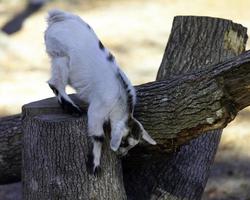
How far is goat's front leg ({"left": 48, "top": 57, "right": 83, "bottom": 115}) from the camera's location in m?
4.45

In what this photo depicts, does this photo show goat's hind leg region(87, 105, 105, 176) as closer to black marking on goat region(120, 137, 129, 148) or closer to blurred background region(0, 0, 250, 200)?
black marking on goat region(120, 137, 129, 148)

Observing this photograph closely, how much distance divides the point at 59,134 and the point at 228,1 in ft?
38.8

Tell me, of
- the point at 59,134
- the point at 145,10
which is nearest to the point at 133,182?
the point at 59,134

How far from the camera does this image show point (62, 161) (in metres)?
4.27

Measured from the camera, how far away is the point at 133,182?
5.02 m

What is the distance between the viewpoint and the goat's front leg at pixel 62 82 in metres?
4.45

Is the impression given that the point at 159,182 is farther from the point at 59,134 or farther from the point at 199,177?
the point at 59,134

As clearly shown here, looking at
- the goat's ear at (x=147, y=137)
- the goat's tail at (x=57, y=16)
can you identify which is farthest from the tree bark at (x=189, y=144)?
the goat's tail at (x=57, y=16)

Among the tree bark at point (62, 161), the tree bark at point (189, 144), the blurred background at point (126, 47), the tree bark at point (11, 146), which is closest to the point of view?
the tree bark at point (62, 161)

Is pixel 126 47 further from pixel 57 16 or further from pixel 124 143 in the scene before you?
pixel 124 143

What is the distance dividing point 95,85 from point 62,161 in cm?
58

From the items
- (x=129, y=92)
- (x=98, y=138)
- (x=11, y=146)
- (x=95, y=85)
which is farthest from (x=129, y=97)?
(x=11, y=146)

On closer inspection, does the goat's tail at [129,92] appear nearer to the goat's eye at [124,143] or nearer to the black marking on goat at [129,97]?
Result: the black marking on goat at [129,97]

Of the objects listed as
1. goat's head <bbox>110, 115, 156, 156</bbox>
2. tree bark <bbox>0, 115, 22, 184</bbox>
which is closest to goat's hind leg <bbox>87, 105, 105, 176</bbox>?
goat's head <bbox>110, 115, 156, 156</bbox>
